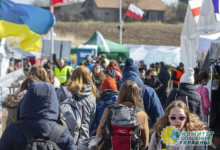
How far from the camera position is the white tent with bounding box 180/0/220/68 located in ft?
49.7

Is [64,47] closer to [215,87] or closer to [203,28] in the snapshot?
[203,28]

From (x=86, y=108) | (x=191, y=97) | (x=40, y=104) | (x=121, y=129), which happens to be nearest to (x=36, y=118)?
(x=40, y=104)

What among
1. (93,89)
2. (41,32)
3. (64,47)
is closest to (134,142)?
(93,89)

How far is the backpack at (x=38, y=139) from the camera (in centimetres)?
418

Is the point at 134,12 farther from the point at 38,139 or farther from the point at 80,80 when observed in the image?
the point at 38,139

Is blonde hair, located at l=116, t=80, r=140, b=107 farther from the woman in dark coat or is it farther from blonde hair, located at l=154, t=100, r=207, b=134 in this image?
the woman in dark coat

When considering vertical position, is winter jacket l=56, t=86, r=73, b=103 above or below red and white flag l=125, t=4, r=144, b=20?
below

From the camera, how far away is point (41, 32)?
1467 cm

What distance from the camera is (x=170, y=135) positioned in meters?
4.81

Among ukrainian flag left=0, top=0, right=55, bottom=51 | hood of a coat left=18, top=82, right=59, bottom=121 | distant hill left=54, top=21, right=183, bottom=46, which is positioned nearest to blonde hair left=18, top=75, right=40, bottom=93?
hood of a coat left=18, top=82, right=59, bottom=121

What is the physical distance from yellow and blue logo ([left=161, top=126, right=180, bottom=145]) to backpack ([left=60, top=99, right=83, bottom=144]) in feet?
6.07

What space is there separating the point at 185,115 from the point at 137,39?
208ft

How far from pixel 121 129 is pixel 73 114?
4.52 ft

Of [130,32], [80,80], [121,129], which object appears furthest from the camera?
[130,32]
